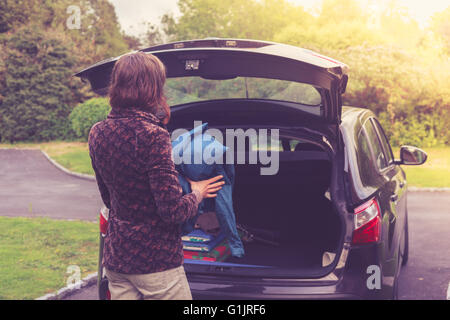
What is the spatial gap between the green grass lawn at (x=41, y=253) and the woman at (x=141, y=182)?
288 centimetres

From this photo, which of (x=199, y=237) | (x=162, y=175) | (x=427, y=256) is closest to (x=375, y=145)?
(x=199, y=237)

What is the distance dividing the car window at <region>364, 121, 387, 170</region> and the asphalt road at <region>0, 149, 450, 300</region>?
4.44 ft

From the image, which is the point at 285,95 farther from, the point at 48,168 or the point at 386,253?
the point at 386,253

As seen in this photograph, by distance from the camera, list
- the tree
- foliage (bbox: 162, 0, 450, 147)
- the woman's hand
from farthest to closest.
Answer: the tree, foliage (bbox: 162, 0, 450, 147), the woman's hand

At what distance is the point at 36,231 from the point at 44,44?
19585 millimetres

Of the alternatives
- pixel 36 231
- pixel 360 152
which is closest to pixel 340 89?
pixel 360 152

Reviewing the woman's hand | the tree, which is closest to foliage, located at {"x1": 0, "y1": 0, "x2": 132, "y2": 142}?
the woman's hand

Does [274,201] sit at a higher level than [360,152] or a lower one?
lower

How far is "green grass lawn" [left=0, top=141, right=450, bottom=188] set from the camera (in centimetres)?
1220

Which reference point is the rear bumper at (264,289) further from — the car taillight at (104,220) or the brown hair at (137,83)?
the brown hair at (137,83)

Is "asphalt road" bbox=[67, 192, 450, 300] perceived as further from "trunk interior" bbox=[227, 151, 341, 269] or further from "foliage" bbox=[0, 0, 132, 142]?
"foliage" bbox=[0, 0, 132, 142]

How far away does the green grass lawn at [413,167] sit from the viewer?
12.2 meters

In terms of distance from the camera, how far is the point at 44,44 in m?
25.1

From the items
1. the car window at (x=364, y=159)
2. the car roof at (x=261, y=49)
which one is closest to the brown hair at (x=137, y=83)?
the car roof at (x=261, y=49)
